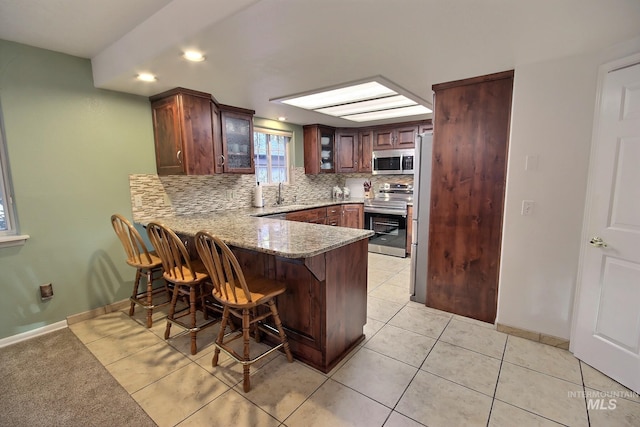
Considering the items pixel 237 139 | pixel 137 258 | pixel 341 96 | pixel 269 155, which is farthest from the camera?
pixel 269 155

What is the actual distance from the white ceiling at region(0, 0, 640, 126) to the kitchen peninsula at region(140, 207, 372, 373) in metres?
1.29

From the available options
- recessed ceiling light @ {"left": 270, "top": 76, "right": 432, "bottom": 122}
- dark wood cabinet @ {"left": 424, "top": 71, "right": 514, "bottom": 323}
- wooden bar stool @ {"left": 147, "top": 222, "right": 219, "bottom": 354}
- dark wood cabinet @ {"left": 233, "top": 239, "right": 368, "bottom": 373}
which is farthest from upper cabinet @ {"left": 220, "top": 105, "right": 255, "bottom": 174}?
dark wood cabinet @ {"left": 424, "top": 71, "right": 514, "bottom": 323}

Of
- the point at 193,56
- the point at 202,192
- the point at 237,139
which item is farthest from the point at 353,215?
the point at 193,56

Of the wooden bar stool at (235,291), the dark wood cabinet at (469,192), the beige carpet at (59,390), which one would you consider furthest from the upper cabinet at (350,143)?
the beige carpet at (59,390)

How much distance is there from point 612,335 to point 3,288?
14.6ft

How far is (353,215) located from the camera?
17.0 ft

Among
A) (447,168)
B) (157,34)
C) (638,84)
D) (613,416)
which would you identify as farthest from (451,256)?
(157,34)

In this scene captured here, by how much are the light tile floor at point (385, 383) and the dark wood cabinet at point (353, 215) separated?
8.82 ft

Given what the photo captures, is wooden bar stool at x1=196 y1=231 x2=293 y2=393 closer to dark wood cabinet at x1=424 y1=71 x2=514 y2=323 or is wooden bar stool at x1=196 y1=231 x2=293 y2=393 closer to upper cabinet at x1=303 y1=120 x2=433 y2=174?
dark wood cabinet at x1=424 y1=71 x2=514 y2=323

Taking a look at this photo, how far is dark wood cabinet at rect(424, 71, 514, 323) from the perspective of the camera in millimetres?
2449

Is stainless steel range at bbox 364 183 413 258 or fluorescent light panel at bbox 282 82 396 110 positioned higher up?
fluorescent light panel at bbox 282 82 396 110

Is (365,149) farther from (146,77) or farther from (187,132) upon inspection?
(146,77)

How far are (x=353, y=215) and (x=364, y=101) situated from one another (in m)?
2.23

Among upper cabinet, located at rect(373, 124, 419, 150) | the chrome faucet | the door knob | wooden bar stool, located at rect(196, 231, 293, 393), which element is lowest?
wooden bar stool, located at rect(196, 231, 293, 393)
